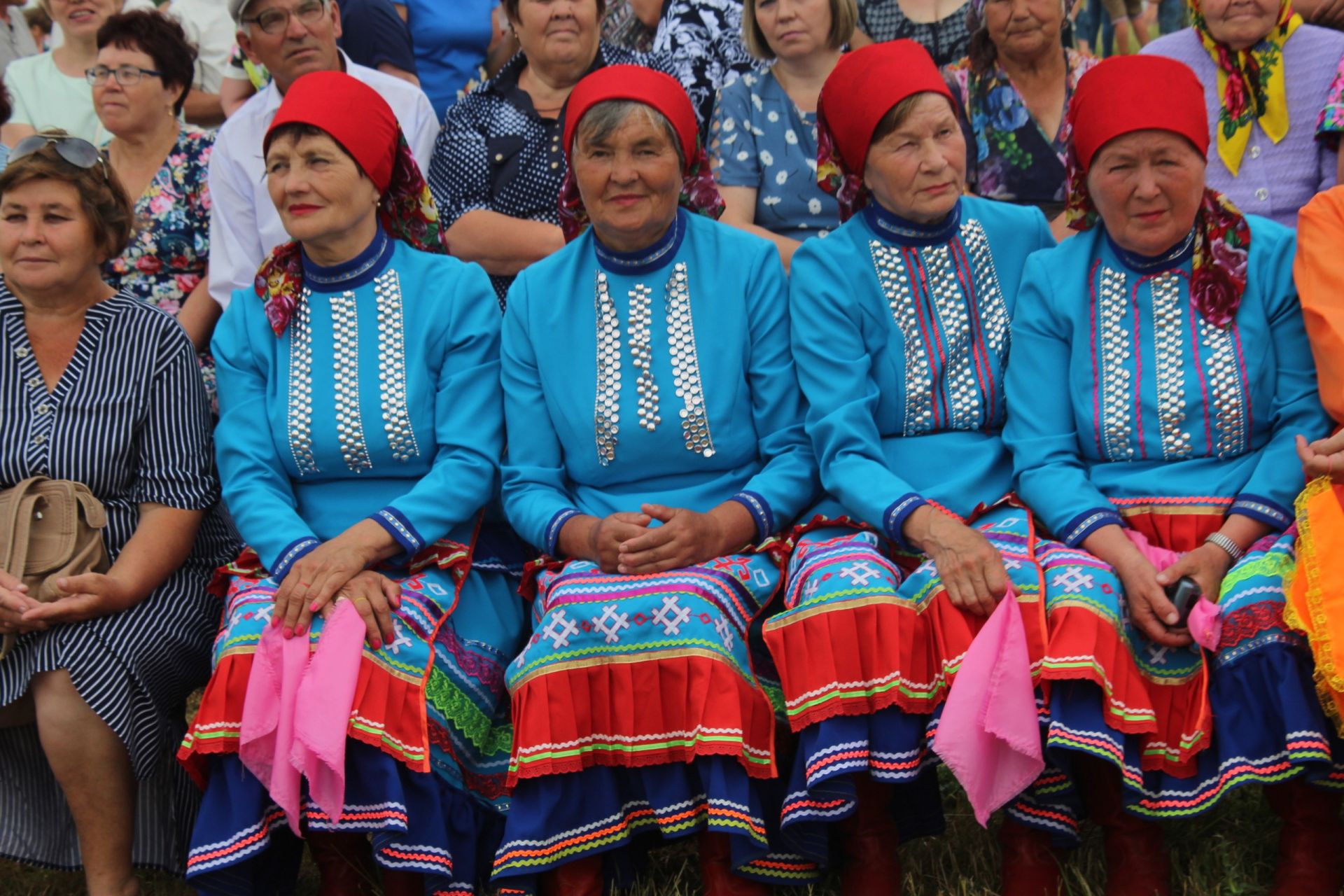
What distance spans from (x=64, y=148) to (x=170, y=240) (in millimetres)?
1172

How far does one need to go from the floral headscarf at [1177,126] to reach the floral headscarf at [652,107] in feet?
3.20

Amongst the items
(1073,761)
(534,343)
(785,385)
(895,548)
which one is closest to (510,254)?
(534,343)

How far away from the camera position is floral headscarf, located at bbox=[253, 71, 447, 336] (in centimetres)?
392

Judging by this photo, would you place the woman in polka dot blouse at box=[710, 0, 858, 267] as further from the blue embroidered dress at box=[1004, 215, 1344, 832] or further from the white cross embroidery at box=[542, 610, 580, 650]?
the white cross embroidery at box=[542, 610, 580, 650]

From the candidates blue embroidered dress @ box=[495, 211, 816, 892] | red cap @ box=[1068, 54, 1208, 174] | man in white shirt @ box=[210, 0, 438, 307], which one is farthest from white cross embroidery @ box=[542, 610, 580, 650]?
man in white shirt @ box=[210, 0, 438, 307]

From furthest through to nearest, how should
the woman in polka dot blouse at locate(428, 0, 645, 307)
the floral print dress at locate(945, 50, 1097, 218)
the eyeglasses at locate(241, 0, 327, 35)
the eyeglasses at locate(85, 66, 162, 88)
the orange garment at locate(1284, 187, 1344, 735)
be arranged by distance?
1. the eyeglasses at locate(85, 66, 162, 88)
2. the eyeglasses at locate(241, 0, 327, 35)
3. the woman in polka dot blouse at locate(428, 0, 645, 307)
4. the floral print dress at locate(945, 50, 1097, 218)
5. the orange garment at locate(1284, 187, 1344, 735)

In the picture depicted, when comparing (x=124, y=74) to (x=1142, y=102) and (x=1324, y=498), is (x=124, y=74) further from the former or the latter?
(x=1324, y=498)

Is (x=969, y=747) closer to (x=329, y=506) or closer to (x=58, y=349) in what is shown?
(x=329, y=506)

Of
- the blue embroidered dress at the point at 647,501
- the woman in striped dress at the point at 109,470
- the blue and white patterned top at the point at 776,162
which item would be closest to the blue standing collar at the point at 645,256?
the blue embroidered dress at the point at 647,501

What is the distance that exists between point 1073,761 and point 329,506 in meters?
1.99

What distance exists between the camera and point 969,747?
3.17 meters

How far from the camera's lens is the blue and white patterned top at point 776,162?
4.86 m

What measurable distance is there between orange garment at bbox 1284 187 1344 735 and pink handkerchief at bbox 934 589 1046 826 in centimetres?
58

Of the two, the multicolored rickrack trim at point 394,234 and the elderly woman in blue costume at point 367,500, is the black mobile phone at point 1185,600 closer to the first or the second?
the elderly woman in blue costume at point 367,500
